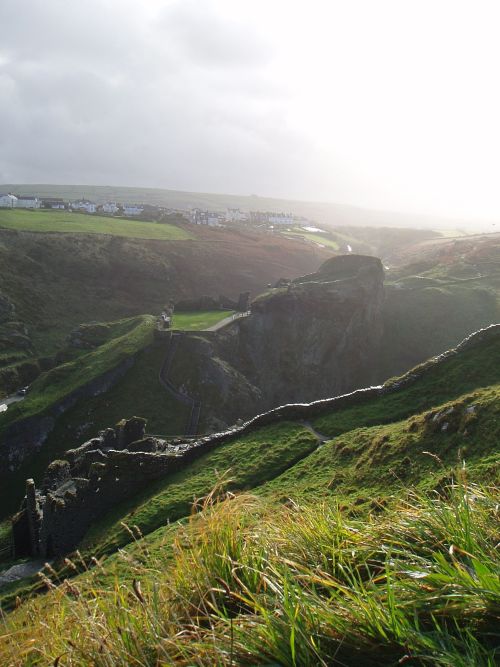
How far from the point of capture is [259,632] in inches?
161

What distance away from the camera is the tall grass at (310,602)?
385 cm

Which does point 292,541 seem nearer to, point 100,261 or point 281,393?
point 281,393

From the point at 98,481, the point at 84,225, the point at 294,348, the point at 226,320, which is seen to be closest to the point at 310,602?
the point at 98,481

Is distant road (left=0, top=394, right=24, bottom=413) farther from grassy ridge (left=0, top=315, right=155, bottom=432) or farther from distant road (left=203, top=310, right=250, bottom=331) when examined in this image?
distant road (left=203, top=310, right=250, bottom=331)

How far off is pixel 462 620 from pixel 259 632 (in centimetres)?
151

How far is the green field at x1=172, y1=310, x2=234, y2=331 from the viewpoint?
4977 centimetres

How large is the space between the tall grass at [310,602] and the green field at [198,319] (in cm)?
4328

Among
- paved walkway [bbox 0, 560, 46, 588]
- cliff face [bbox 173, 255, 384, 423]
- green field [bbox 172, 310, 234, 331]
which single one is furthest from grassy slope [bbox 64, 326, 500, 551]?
green field [bbox 172, 310, 234, 331]

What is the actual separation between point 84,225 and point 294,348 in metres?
67.3

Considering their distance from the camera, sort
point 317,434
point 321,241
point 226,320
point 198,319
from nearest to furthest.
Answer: point 317,434 < point 226,320 < point 198,319 < point 321,241

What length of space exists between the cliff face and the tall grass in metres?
34.9

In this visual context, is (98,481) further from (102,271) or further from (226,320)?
(102,271)

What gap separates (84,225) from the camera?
10538 centimetres

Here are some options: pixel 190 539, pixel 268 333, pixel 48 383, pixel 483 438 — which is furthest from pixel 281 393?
pixel 190 539
